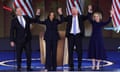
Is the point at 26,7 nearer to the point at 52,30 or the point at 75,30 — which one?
the point at 52,30

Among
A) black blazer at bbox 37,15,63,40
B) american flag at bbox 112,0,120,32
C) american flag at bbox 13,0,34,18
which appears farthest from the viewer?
american flag at bbox 112,0,120,32

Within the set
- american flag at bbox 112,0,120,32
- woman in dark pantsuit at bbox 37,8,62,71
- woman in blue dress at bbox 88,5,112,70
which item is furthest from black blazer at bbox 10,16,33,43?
american flag at bbox 112,0,120,32

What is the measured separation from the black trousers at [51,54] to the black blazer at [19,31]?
680 millimetres

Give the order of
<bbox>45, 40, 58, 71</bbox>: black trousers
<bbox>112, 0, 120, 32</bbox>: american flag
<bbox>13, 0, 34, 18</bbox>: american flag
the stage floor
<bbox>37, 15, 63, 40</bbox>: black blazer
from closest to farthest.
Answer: <bbox>37, 15, 63, 40</bbox>: black blazer, <bbox>45, 40, 58, 71</bbox>: black trousers, <bbox>13, 0, 34, 18</bbox>: american flag, the stage floor, <bbox>112, 0, 120, 32</bbox>: american flag

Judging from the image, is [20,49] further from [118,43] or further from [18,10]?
[118,43]

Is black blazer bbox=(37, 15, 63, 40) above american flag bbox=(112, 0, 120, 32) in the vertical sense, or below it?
below

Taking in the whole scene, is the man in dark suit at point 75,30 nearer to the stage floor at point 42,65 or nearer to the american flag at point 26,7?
the stage floor at point 42,65

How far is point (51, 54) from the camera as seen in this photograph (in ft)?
39.5

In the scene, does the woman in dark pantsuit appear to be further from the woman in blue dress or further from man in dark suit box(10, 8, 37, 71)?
the woman in blue dress

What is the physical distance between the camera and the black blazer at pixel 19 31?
11734 mm

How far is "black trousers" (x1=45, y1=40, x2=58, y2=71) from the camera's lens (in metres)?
11.9

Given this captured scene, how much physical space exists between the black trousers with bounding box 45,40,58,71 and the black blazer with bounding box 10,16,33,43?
2.23ft

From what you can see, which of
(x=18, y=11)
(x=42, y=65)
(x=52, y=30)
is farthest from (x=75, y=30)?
(x=42, y=65)

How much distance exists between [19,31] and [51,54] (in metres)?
1.24
